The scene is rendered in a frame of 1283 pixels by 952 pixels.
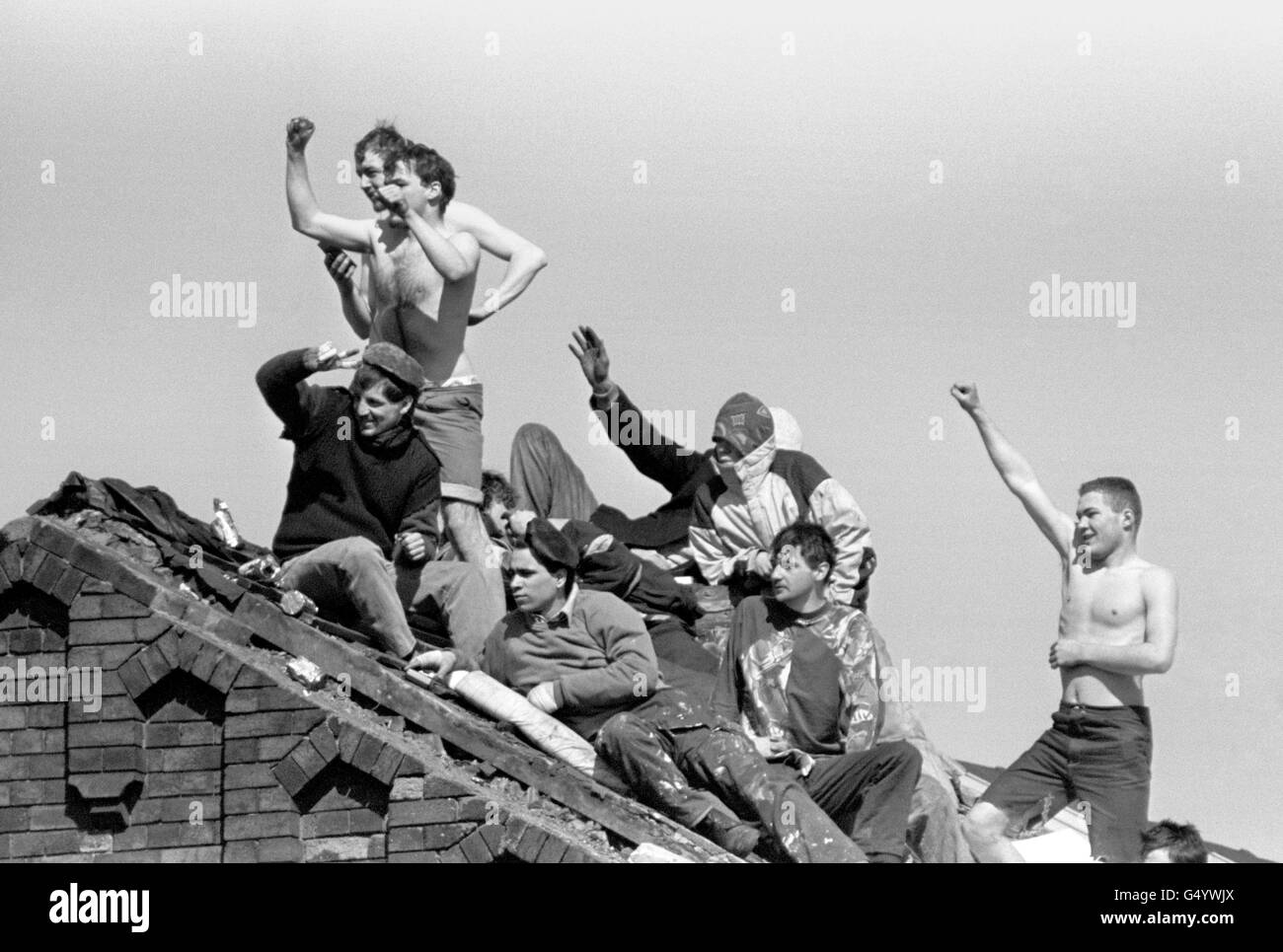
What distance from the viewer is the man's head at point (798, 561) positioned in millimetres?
18562

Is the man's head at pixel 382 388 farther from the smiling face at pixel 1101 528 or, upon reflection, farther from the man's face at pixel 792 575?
the smiling face at pixel 1101 528

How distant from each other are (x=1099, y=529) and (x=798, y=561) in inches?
69.4

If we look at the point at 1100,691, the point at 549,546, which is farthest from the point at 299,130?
the point at 1100,691

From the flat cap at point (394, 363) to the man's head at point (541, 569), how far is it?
1472mm

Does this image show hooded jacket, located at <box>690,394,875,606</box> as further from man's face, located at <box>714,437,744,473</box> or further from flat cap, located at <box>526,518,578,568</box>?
flat cap, located at <box>526,518,578,568</box>

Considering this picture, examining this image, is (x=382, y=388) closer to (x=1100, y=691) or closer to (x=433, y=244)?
(x=433, y=244)

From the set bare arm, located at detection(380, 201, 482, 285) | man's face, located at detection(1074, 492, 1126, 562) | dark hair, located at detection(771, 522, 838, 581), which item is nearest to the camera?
dark hair, located at detection(771, 522, 838, 581)

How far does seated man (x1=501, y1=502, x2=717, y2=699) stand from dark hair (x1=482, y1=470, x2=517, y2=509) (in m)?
0.54

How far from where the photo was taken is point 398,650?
1906 centimetres

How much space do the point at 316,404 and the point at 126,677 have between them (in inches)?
77.1

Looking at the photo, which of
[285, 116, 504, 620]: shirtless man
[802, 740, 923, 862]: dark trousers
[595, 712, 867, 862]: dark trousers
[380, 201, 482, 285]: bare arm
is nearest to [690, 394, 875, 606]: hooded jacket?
[285, 116, 504, 620]: shirtless man

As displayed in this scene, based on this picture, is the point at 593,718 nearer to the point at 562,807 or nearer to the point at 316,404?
the point at 562,807

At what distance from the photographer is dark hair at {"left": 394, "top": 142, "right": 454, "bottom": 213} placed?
814 inches

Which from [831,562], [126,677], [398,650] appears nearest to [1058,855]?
[831,562]
